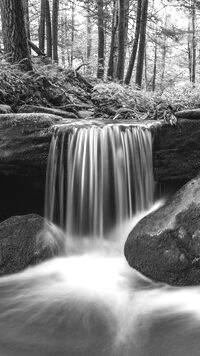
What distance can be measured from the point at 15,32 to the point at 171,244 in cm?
689

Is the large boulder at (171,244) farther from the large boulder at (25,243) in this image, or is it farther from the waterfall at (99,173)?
the large boulder at (25,243)

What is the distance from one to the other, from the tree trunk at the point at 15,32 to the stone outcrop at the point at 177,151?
4850 mm

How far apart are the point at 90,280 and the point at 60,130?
2.64m

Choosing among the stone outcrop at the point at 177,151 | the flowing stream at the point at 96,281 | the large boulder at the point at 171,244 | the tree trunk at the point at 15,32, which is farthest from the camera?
the tree trunk at the point at 15,32

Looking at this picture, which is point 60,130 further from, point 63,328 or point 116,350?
point 116,350

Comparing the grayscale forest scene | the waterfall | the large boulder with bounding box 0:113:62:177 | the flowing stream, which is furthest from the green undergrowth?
the large boulder with bounding box 0:113:62:177

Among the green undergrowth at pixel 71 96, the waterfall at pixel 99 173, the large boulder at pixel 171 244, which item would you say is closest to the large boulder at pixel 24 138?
the waterfall at pixel 99 173

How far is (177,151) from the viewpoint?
6.67m

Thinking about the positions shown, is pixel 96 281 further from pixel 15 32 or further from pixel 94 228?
pixel 15 32

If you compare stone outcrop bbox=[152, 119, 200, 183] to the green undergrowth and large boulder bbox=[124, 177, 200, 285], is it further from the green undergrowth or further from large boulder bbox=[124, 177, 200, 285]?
large boulder bbox=[124, 177, 200, 285]

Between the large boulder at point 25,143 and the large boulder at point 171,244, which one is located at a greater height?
the large boulder at point 25,143

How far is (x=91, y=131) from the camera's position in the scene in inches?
256

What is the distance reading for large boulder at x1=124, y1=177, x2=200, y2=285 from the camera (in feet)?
15.9

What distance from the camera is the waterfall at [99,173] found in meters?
6.46
